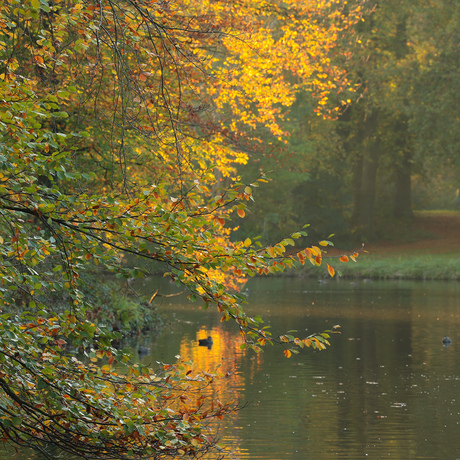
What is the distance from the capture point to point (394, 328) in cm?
2119

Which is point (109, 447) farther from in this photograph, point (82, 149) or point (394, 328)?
point (394, 328)

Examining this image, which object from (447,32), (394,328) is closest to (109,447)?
(394,328)

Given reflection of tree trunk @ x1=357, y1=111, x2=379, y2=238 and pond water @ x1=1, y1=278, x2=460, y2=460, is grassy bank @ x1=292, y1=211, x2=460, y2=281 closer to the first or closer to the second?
reflection of tree trunk @ x1=357, y1=111, x2=379, y2=238

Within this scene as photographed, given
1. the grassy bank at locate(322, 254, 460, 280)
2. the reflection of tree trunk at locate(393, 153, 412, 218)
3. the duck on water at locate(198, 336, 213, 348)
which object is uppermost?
the reflection of tree trunk at locate(393, 153, 412, 218)

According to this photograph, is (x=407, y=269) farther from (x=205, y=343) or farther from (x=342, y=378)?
(x=342, y=378)

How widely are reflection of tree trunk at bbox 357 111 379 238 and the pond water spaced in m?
20.9

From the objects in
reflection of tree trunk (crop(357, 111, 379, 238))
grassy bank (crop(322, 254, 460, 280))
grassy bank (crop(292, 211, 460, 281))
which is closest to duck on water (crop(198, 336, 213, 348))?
grassy bank (crop(292, 211, 460, 281))

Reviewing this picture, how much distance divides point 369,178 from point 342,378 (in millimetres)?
35236

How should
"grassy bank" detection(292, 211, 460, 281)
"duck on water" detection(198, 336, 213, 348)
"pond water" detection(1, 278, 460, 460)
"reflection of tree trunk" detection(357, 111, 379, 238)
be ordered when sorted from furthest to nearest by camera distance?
"reflection of tree trunk" detection(357, 111, 379, 238), "grassy bank" detection(292, 211, 460, 281), "duck on water" detection(198, 336, 213, 348), "pond water" detection(1, 278, 460, 460)

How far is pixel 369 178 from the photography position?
48.7 m

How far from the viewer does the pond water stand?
33.1 ft

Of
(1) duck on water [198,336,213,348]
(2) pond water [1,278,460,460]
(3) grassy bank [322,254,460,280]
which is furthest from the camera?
(3) grassy bank [322,254,460,280]

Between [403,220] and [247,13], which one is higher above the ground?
[247,13]

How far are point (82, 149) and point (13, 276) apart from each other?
9.64 metres
